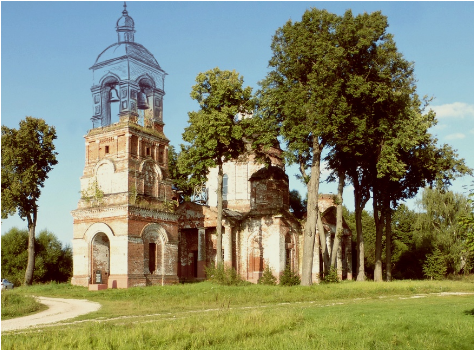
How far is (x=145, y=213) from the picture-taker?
31.9 m

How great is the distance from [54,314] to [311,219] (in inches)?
597

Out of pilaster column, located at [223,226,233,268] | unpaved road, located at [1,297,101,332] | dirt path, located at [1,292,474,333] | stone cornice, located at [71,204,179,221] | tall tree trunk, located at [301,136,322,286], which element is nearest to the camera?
dirt path, located at [1,292,474,333]

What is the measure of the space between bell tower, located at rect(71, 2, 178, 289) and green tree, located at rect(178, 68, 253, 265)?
10.1 ft

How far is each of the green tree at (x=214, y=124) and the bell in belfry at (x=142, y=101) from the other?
449 centimetres

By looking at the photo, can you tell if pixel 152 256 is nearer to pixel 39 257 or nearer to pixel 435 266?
pixel 39 257

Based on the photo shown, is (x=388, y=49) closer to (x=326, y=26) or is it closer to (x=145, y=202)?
(x=326, y=26)

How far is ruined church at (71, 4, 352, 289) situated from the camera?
1230 inches

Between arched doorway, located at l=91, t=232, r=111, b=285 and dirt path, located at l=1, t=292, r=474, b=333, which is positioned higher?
arched doorway, located at l=91, t=232, r=111, b=285

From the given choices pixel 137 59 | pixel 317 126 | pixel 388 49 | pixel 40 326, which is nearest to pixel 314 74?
pixel 317 126

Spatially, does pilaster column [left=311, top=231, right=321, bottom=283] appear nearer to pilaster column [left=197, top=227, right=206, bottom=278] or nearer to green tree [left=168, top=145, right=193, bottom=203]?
pilaster column [left=197, top=227, right=206, bottom=278]

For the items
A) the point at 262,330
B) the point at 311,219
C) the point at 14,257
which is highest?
the point at 311,219

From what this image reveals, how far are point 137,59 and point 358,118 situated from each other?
15023 mm

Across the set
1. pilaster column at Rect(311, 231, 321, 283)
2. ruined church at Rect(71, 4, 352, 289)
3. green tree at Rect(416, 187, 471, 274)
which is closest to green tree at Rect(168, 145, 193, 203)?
ruined church at Rect(71, 4, 352, 289)

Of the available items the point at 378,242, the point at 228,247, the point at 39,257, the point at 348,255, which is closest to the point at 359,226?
the point at 378,242
